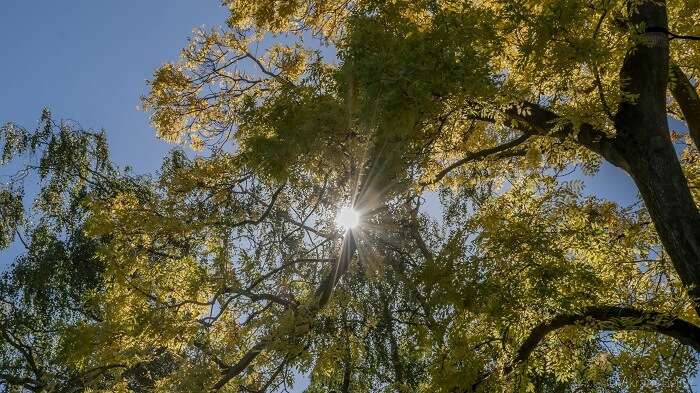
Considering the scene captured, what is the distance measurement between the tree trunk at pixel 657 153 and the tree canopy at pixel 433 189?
0.06 ft

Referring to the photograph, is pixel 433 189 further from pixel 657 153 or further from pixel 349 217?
pixel 657 153

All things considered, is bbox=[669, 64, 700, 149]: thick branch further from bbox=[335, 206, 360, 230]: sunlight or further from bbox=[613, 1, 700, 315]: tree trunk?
bbox=[335, 206, 360, 230]: sunlight

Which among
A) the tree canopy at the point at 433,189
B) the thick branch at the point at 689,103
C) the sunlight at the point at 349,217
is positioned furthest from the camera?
the sunlight at the point at 349,217

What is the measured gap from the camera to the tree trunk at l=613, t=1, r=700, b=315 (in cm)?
525

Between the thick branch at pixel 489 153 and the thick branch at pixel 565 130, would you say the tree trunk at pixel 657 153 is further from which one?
the thick branch at pixel 489 153

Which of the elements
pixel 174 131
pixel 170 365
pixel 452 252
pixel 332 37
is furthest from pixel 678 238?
pixel 170 365

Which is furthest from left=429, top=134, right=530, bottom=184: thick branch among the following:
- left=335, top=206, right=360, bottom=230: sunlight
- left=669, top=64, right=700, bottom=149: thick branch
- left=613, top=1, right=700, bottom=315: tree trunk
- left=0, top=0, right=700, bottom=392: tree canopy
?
left=669, top=64, right=700, bottom=149: thick branch

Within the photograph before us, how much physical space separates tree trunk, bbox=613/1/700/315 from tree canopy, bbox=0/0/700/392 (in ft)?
0.06

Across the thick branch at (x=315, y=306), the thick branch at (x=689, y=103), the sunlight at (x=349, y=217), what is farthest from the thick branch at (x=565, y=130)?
the thick branch at (x=315, y=306)

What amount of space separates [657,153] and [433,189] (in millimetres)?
3802

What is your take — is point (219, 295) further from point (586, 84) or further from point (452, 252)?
point (586, 84)

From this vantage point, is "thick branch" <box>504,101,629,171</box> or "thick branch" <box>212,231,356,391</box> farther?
"thick branch" <box>212,231,356,391</box>

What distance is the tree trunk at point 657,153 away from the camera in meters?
5.25

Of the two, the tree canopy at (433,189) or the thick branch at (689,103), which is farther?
the thick branch at (689,103)
